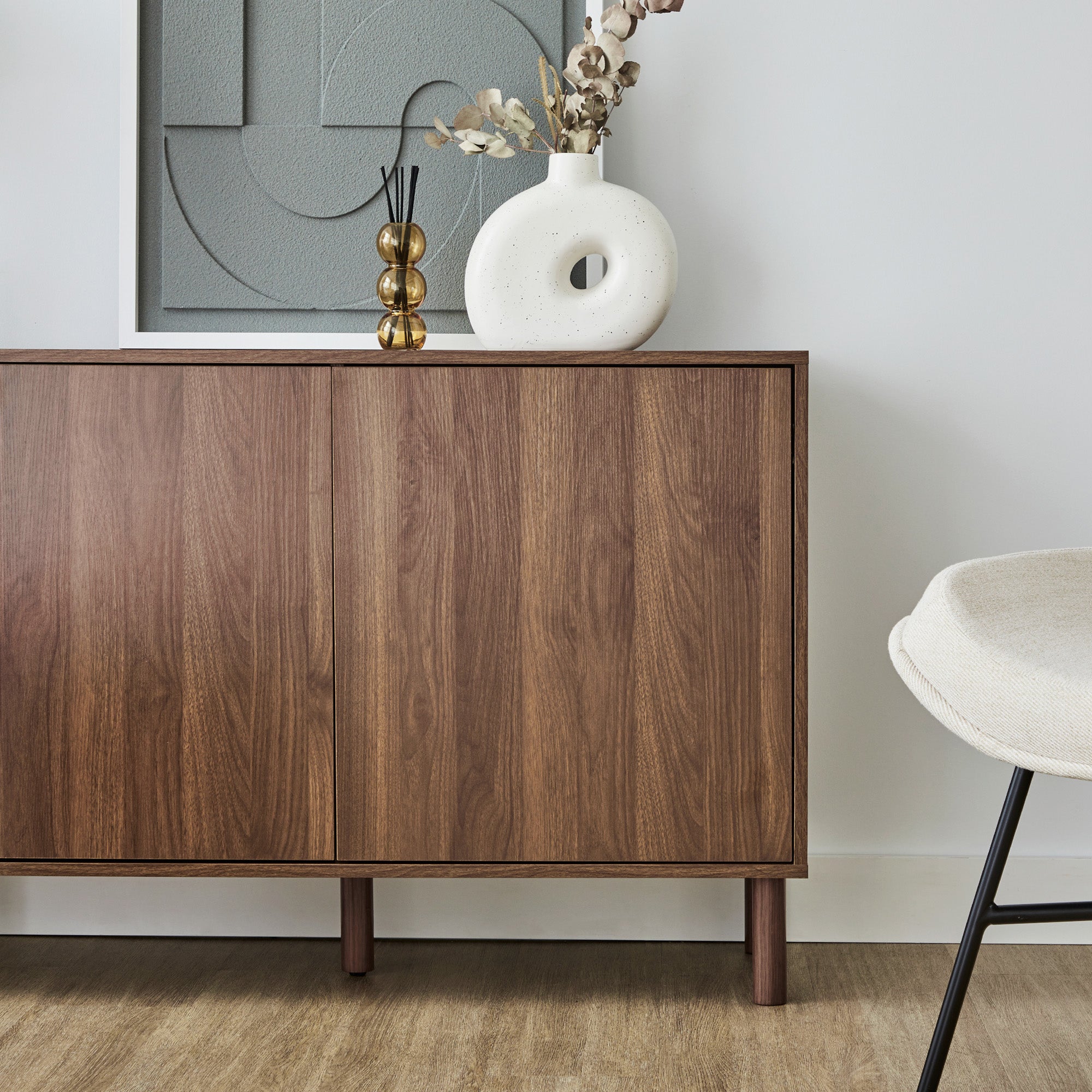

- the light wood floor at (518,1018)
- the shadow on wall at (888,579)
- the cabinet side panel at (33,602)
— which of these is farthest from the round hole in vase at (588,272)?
the light wood floor at (518,1018)

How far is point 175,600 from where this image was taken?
122cm

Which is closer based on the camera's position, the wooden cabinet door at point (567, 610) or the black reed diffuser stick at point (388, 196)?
the wooden cabinet door at point (567, 610)

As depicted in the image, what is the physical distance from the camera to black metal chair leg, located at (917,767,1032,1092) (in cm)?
92

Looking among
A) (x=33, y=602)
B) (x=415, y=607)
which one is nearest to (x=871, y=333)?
(x=415, y=607)

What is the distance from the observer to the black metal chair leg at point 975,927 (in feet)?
3.02

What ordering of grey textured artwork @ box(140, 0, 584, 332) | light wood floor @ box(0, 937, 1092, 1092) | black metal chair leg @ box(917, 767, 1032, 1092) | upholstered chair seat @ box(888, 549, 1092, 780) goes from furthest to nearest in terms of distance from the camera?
grey textured artwork @ box(140, 0, 584, 332), light wood floor @ box(0, 937, 1092, 1092), black metal chair leg @ box(917, 767, 1032, 1092), upholstered chair seat @ box(888, 549, 1092, 780)

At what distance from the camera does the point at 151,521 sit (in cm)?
122

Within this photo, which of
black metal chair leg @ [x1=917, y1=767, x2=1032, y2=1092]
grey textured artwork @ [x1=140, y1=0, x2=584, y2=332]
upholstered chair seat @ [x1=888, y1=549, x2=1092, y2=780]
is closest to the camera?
upholstered chair seat @ [x1=888, y1=549, x2=1092, y2=780]

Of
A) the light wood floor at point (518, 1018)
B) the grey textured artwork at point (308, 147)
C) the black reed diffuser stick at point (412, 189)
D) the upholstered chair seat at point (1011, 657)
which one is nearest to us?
the upholstered chair seat at point (1011, 657)

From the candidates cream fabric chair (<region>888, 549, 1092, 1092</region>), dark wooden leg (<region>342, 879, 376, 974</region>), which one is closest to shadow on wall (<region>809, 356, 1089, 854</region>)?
cream fabric chair (<region>888, 549, 1092, 1092</region>)

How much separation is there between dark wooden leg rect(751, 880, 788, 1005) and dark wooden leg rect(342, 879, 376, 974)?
0.52 m

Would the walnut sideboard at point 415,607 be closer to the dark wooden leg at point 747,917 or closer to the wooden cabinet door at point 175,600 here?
the wooden cabinet door at point 175,600

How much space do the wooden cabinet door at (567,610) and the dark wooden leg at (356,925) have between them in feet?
0.71

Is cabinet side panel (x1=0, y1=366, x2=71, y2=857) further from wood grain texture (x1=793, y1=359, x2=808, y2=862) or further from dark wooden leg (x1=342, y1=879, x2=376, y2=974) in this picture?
wood grain texture (x1=793, y1=359, x2=808, y2=862)
